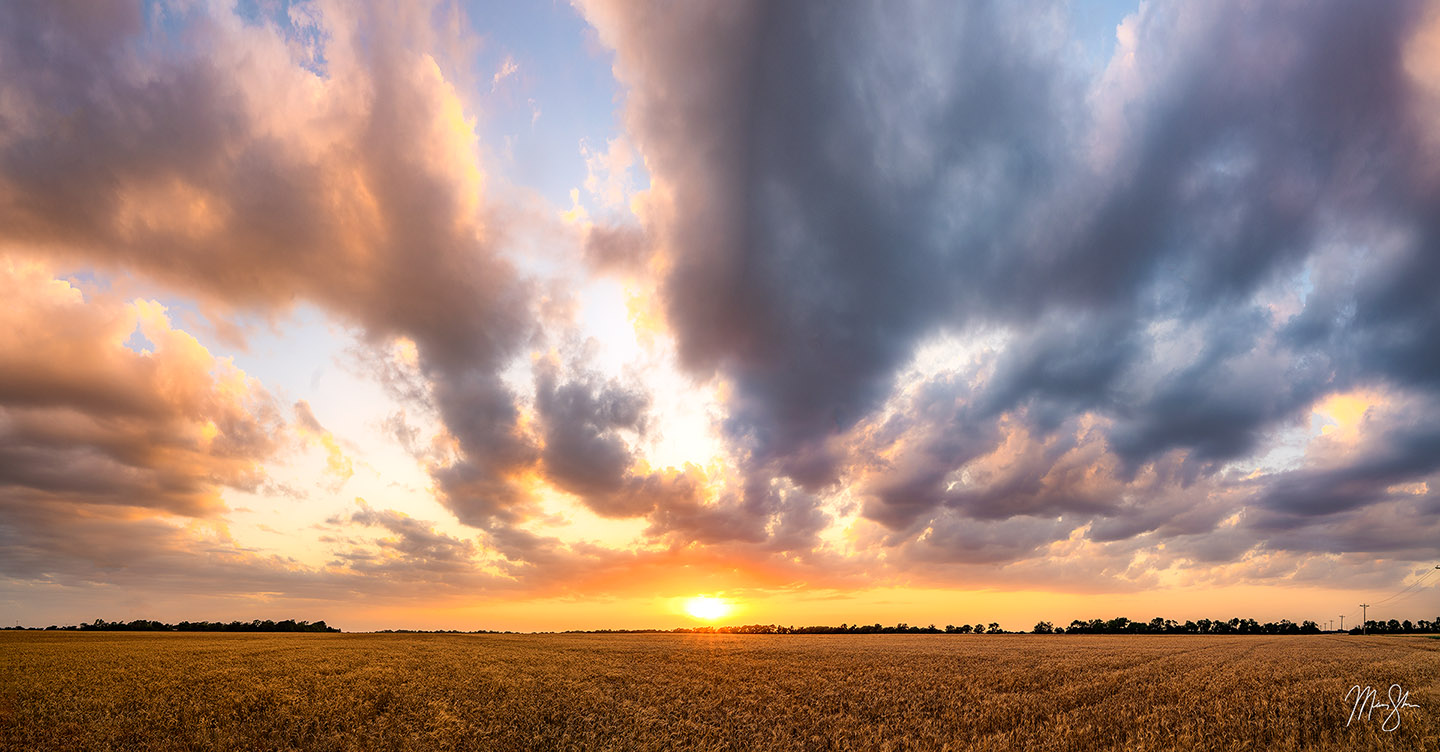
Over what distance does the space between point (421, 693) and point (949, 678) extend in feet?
71.0

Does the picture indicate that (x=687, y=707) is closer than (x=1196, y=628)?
Yes

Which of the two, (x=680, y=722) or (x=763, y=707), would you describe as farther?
(x=763, y=707)

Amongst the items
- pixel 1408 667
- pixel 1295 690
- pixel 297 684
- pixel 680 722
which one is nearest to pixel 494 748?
pixel 680 722

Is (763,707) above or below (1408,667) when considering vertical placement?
above

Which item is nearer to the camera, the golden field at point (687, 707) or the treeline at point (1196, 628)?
the golden field at point (687, 707)

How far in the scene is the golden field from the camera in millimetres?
14328

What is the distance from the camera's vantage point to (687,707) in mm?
18125

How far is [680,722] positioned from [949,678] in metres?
15.0

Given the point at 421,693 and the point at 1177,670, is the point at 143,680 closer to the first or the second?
the point at 421,693

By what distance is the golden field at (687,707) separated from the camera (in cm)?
1433

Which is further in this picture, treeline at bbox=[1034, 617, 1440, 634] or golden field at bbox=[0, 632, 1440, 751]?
treeline at bbox=[1034, 617, 1440, 634]

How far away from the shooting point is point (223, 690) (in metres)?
21.0

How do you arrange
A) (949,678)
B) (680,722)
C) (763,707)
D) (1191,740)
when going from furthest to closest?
(949,678) → (763,707) → (680,722) → (1191,740)

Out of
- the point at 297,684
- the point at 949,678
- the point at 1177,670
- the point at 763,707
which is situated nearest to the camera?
the point at 763,707
